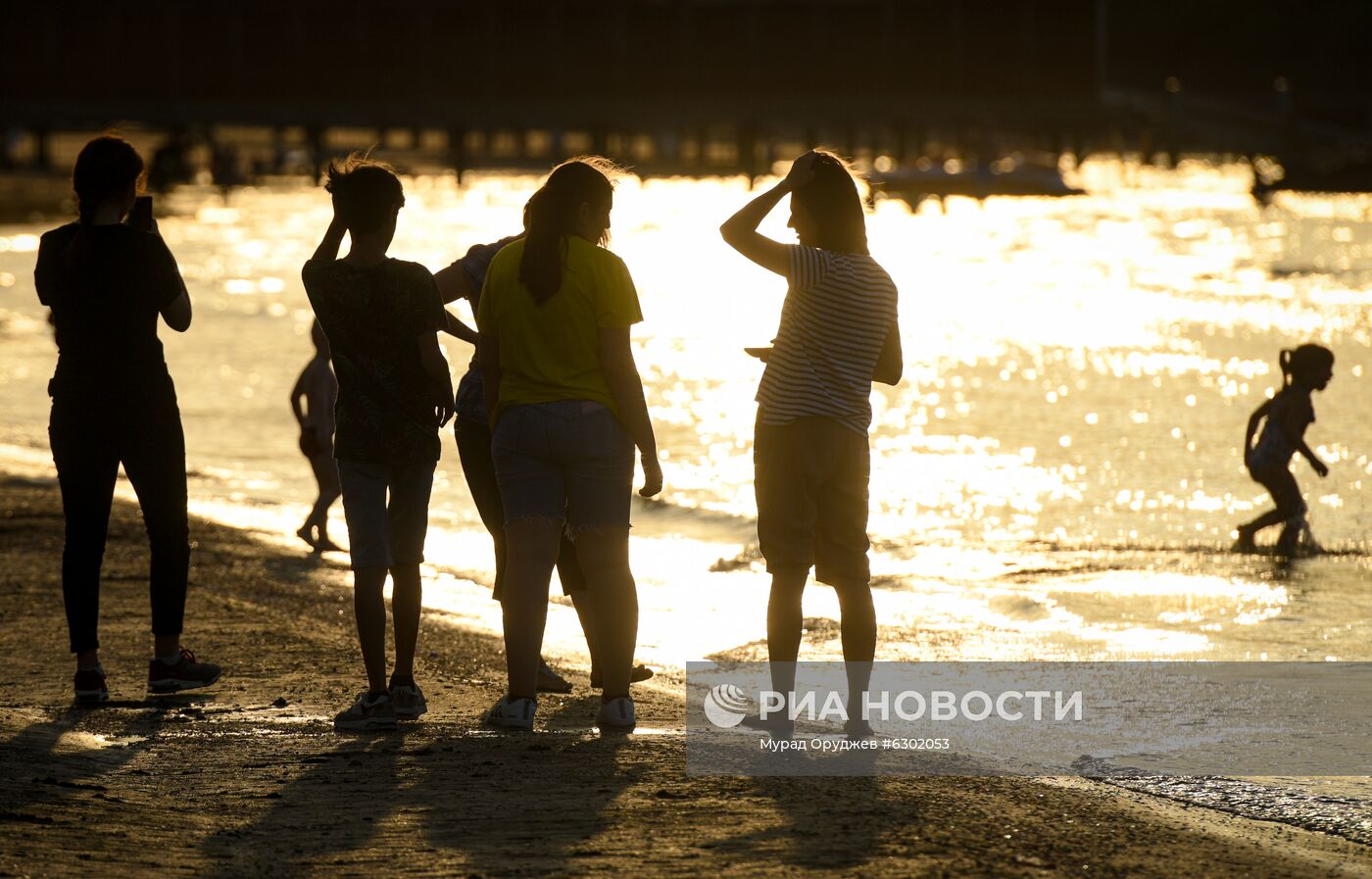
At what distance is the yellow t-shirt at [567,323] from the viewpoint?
4918 millimetres

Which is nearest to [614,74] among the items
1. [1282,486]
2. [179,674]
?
[1282,486]

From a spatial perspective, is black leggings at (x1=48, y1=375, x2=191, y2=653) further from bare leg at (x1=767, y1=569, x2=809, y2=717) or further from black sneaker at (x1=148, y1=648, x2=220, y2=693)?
bare leg at (x1=767, y1=569, x2=809, y2=717)

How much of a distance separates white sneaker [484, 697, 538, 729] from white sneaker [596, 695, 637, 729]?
0.19m

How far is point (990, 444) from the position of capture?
1509cm

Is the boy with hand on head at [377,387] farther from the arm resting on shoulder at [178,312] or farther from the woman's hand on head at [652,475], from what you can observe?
the woman's hand on head at [652,475]

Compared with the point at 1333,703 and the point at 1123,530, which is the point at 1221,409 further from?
the point at 1333,703

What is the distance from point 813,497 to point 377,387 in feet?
3.77

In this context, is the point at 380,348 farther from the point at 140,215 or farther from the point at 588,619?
the point at 588,619

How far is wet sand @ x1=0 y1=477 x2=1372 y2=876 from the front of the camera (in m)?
4.05

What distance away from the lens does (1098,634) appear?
7.72 meters

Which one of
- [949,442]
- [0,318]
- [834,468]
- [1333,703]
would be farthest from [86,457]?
[0,318]

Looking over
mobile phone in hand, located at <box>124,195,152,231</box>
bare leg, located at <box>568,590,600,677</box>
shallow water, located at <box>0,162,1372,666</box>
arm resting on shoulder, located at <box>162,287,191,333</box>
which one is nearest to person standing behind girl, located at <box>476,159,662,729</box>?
bare leg, located at <box>568,590,600,677</box>

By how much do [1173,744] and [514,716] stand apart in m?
1.83

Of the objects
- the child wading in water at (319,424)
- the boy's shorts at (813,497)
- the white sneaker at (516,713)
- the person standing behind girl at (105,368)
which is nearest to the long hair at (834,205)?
the boy's shorts at (813,497)
